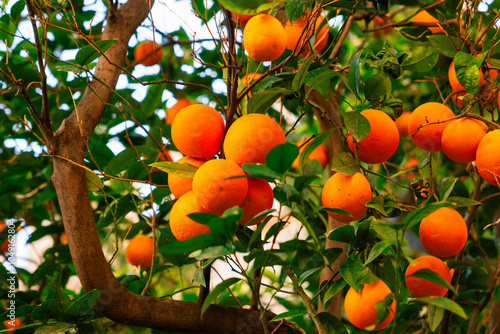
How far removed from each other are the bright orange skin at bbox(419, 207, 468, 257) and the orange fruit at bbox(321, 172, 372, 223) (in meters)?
0.11

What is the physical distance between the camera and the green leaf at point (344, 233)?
2.00ft

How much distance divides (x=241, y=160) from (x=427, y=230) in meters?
0.31

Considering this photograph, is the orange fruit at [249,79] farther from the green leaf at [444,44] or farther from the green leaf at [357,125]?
the green leaf at [444,44]

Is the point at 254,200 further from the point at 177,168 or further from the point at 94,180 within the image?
the point at 94,180

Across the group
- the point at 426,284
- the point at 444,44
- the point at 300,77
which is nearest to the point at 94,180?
the point at 300,77

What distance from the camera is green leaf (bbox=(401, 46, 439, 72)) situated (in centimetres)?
70

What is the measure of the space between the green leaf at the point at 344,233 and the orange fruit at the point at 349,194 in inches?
0.6

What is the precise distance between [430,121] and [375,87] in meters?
0.11

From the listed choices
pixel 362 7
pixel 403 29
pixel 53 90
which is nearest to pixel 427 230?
pixel 362 7

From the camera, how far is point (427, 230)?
66 cm

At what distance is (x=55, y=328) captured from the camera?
2.09 ft

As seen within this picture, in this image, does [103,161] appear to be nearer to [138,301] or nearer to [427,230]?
[138,301]

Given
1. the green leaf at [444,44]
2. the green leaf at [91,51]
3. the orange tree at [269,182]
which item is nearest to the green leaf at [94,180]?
the orange tree at [269,182]

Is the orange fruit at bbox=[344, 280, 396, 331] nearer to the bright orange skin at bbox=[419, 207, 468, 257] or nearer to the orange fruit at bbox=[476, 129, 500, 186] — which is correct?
the bright orange skin at bbox=[419, 207, 468, 257]
